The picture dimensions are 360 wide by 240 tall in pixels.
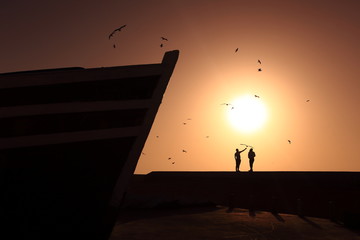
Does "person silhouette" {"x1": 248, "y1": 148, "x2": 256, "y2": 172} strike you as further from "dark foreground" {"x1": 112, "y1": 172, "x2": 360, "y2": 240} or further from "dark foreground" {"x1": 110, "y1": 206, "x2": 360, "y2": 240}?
"dark foreground" {"x1": 110, "y1": 206, "x2": 360, "y2": 240}

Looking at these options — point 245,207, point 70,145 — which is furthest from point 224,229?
point 245,207

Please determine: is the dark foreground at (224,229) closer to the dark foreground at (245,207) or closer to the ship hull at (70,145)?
the dark foreground at (245,207)

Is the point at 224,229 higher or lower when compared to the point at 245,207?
lower

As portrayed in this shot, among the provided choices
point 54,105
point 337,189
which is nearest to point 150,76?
point 54,105

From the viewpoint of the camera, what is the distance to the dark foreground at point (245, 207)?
35.9ft

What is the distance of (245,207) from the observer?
23203 millimetres

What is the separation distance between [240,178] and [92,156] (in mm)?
23503

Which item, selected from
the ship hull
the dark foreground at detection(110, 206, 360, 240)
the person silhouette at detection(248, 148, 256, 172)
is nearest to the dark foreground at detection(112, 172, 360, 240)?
the dark foreground at detection(110, 206, 360, 240)

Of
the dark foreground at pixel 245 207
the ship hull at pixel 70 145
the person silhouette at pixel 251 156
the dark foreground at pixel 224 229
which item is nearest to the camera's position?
the ship hull at pixel 70 145

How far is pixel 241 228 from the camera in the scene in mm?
11562

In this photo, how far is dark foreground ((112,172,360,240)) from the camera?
1093 centimetres

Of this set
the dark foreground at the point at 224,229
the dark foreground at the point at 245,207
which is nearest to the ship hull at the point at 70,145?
the dark foreground at the point at 224,229

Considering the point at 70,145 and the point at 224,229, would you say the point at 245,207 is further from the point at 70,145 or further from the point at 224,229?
the point at 70,145

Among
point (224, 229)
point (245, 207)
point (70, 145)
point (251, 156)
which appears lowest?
point (70, 145)
